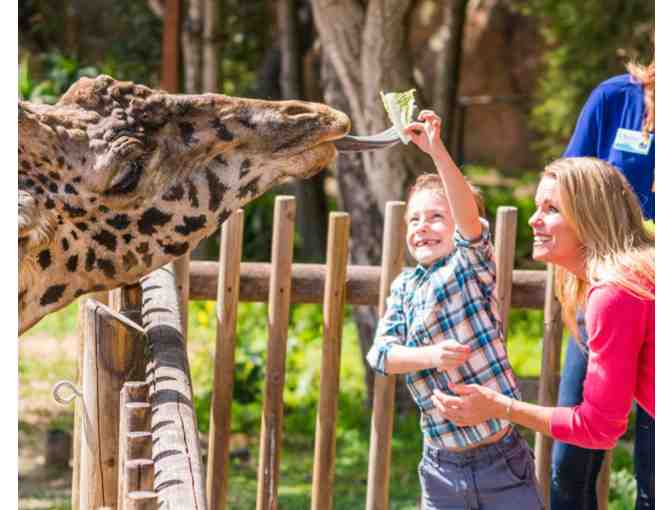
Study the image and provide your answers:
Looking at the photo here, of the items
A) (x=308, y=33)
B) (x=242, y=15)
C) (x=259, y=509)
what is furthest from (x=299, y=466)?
(x=242, y=15)

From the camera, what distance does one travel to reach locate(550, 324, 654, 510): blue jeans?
3.84 m

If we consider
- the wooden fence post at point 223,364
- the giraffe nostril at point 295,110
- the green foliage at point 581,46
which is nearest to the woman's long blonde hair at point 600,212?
the giraffe nostril at point 295,110

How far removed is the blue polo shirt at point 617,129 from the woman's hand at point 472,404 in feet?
4.77

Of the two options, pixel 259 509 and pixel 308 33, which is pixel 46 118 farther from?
pixel 308 33

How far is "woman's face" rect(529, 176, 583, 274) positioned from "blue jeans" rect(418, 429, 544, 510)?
570 millimetres

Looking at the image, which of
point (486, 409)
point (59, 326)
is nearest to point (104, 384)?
point (486, 409)

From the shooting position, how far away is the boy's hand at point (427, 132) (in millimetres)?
3283

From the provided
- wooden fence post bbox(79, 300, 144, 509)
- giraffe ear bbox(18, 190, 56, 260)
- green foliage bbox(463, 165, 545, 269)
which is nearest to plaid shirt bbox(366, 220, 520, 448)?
wooden fence post bbox(79, 300, 144, 509)

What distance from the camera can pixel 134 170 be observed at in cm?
281

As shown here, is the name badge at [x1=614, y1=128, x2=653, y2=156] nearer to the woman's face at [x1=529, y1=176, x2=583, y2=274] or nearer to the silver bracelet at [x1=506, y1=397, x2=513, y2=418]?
the woman's face at [x1=529, y1=176, x2=583, y2=274]

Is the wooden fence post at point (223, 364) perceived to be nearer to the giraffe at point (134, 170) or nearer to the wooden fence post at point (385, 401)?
the wooden fence post at point (385, 401)

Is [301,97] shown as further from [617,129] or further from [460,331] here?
[460,331]

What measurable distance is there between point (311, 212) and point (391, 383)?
6585mm

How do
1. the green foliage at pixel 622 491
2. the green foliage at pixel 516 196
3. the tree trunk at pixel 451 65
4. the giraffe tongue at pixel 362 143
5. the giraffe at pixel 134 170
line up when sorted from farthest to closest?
the green foliage at pixel 516 196
the tree trunk at pixel 451 65
the green foliage at pixel 622 491
the giraffe tongue at pixel 362 143
the giraffe at pixel 134 170
